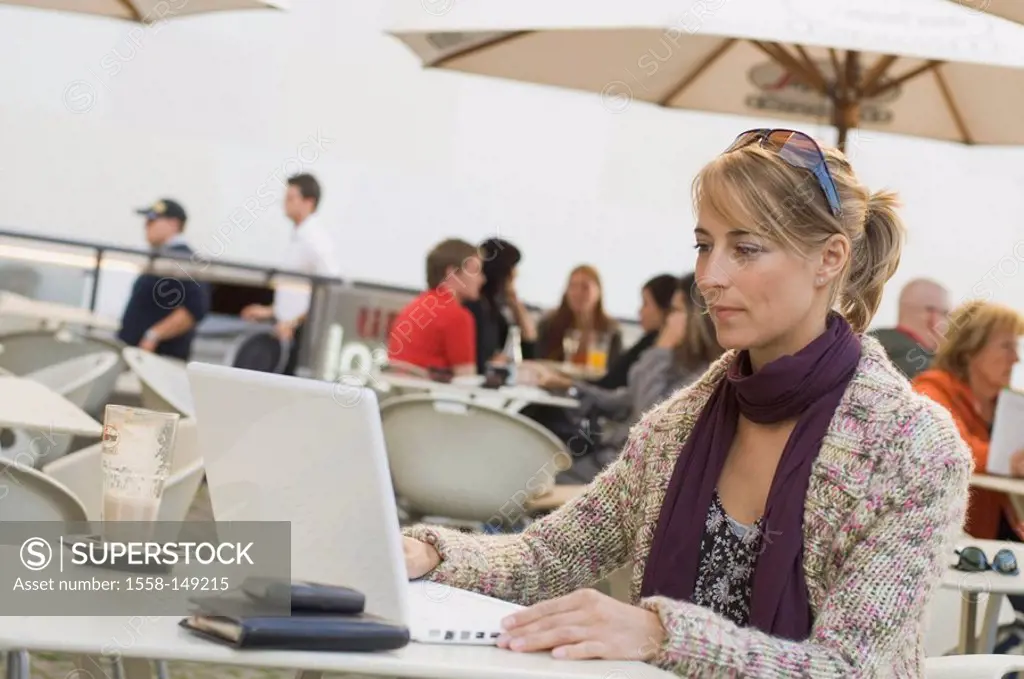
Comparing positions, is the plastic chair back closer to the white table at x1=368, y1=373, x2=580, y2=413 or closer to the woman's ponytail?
the woman's ponytail

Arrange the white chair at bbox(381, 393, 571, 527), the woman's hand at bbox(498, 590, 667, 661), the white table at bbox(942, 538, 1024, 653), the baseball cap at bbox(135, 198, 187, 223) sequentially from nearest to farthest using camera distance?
1. the woman's hand at bbox(498, 590, 667, 661)
2. the white table at bbox(942, 538, 1024, 653)
3. the white chair at bbox(381, 393, 571, 527)
4. the baseball cap at bbox(135, 198, 187, 223)

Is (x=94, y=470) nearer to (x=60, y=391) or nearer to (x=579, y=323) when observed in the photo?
(x=60, y=391)

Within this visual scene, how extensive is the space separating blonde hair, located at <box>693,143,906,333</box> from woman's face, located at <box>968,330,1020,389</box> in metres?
2.63

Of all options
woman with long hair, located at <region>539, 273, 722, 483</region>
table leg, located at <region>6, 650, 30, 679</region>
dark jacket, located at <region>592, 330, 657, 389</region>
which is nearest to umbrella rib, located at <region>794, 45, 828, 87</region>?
woman with long hair, located at <region>539, 273, 722, 483</region>

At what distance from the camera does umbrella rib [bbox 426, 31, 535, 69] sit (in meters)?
6.18

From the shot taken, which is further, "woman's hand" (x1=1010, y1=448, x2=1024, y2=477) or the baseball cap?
the baseball cap

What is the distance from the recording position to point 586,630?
4.77 feet

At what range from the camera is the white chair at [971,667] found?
199 centimetres

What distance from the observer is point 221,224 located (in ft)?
42.1

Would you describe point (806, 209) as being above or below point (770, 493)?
above

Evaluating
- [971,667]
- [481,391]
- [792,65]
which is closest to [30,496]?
[971,667]

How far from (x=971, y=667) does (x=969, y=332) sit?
2.55 metres

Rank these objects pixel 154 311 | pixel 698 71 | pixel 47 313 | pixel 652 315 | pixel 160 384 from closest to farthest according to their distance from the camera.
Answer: pixel 160 384 → pixel 698 71 → pixel 652 315 → pixel 47 313 → pixel 154 311

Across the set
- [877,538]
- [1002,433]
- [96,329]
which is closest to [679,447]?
[877,538]
